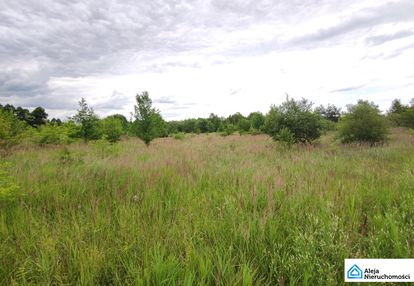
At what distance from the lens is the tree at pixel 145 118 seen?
16.4m

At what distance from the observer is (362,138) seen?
14.2 meters

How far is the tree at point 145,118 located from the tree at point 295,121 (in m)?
8.79

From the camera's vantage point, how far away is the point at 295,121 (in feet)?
43.7

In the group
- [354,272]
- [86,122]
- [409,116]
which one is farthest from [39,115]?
[409,116]

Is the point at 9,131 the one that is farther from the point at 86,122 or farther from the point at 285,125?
the point at 285,125

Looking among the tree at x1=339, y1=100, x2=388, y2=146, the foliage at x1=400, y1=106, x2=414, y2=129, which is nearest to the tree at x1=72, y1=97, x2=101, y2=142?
the tree at x1=339, y1=100, x2=388, y2=146

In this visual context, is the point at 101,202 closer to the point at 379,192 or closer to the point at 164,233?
the point at 164,233

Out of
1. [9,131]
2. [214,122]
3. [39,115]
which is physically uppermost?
[39,115]

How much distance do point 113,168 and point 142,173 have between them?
107cm

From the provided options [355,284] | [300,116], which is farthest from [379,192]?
[300,116]

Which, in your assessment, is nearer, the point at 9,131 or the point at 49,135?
the point at 9,131

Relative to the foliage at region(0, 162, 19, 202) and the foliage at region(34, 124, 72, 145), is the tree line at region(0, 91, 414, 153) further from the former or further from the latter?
the foliage at region(0, 162, 19, 202)

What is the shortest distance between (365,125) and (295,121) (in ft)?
16.4

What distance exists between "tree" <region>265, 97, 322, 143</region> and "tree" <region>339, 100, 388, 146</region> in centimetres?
262
